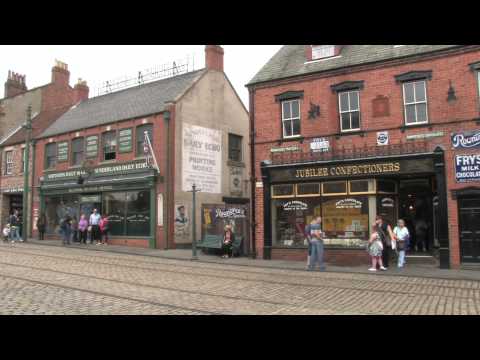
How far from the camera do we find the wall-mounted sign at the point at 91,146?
89.5 ft

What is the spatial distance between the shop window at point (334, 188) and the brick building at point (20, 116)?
21.6 m

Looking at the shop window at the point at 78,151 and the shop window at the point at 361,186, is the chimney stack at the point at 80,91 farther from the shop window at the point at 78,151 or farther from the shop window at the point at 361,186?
the shop window at the point at 361,186

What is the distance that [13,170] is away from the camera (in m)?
33.2

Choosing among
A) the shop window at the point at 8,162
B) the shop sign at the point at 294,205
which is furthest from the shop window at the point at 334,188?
the shop window at the point at 8,162

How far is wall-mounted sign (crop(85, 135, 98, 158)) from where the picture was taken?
2728 centimetres

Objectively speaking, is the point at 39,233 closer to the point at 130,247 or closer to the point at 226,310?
the point at 130,247

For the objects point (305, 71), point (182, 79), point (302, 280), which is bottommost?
point (302, 280)

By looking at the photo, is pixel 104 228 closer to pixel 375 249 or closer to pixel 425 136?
pixel 375 249

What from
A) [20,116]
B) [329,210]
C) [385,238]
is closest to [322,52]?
[329,210]

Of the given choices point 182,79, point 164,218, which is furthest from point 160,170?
point 182,79

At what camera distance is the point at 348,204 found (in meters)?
18.0

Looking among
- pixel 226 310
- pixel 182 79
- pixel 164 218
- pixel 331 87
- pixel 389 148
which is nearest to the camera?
pixel 226 310

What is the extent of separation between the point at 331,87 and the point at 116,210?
45.1 feet

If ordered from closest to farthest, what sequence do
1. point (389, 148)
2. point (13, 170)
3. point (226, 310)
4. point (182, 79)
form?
point (226, 310) < point (389, 148) < point (182, 79) < point (13, 170)
